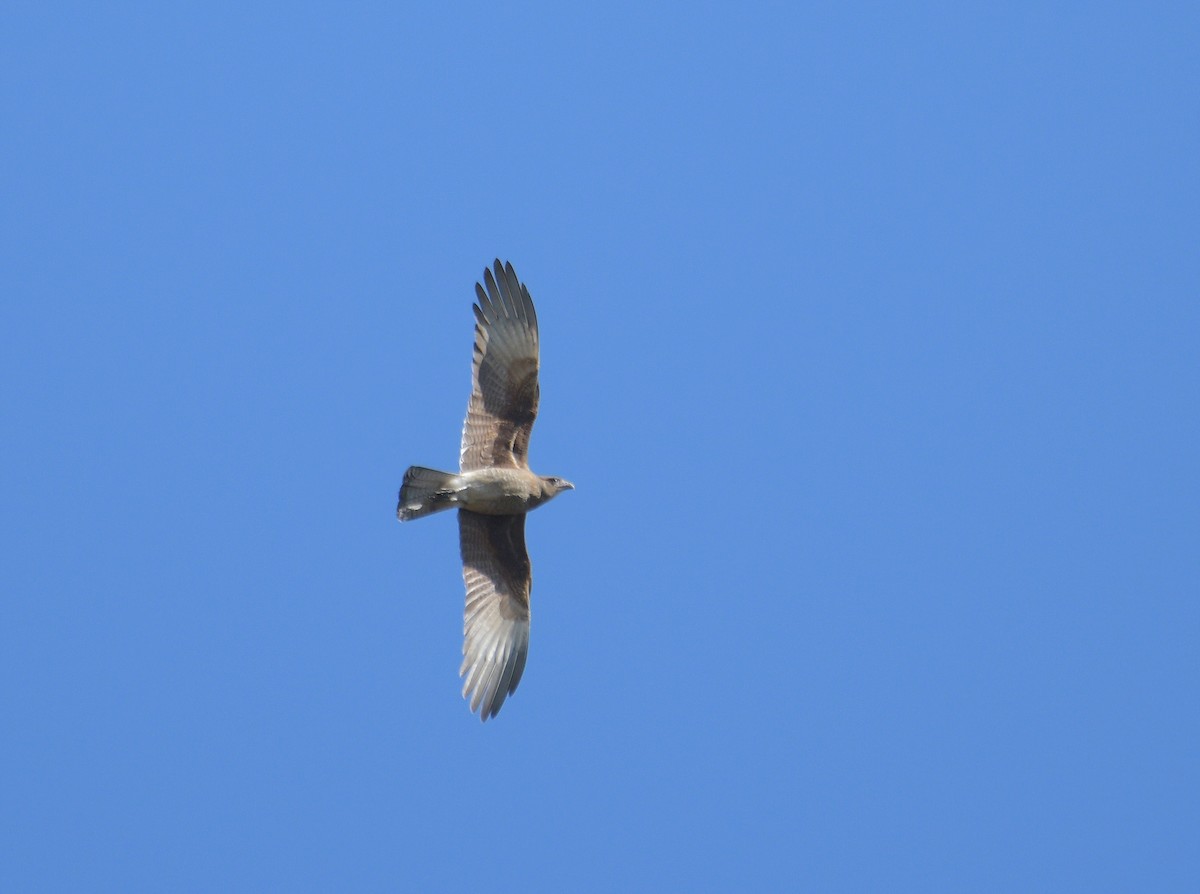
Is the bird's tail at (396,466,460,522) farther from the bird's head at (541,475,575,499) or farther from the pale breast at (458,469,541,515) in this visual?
the bird's head at (541,475,575,499)

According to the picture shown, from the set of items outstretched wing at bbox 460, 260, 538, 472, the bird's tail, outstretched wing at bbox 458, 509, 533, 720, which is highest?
outstretched wing at bbox 460, 260, 538, 472

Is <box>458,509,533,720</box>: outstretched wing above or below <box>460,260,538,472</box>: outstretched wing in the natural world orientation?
below

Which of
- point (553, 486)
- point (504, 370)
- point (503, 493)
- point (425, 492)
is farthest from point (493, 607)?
point (504, 370)

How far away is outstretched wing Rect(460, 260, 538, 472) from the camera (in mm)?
14898

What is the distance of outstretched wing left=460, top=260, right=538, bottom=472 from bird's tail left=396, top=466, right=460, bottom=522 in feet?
2.14

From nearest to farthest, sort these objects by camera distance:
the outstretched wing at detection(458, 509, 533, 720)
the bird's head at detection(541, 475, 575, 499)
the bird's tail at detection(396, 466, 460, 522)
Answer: the bird's tail at detection(396, 466, 460, 522)
the outstretched wing at detection(458, 509, 533, 720)
the bird's head at detection(541, 475, 575, 499)

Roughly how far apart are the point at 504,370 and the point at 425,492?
1.43 metres

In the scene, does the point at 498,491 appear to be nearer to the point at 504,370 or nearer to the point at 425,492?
the point at 425,492

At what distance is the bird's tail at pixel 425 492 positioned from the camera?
46.5 ft

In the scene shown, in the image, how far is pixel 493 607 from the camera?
1495 centimetres

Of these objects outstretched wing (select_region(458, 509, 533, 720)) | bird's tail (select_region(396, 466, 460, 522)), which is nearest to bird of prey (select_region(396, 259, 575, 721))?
outstretched wing (select_region(458, 509, 533, 720))

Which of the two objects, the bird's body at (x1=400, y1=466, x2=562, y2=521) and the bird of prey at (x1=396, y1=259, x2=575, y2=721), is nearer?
the bird's body at (x1=400, y1=466, x2=562, y2=521)

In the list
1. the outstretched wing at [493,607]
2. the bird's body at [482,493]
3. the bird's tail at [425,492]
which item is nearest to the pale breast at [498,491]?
the bird's body at [482,493]

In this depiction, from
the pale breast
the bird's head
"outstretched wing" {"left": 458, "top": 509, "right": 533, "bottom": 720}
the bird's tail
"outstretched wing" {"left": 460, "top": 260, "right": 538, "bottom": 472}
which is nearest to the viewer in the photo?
the bird's tail
